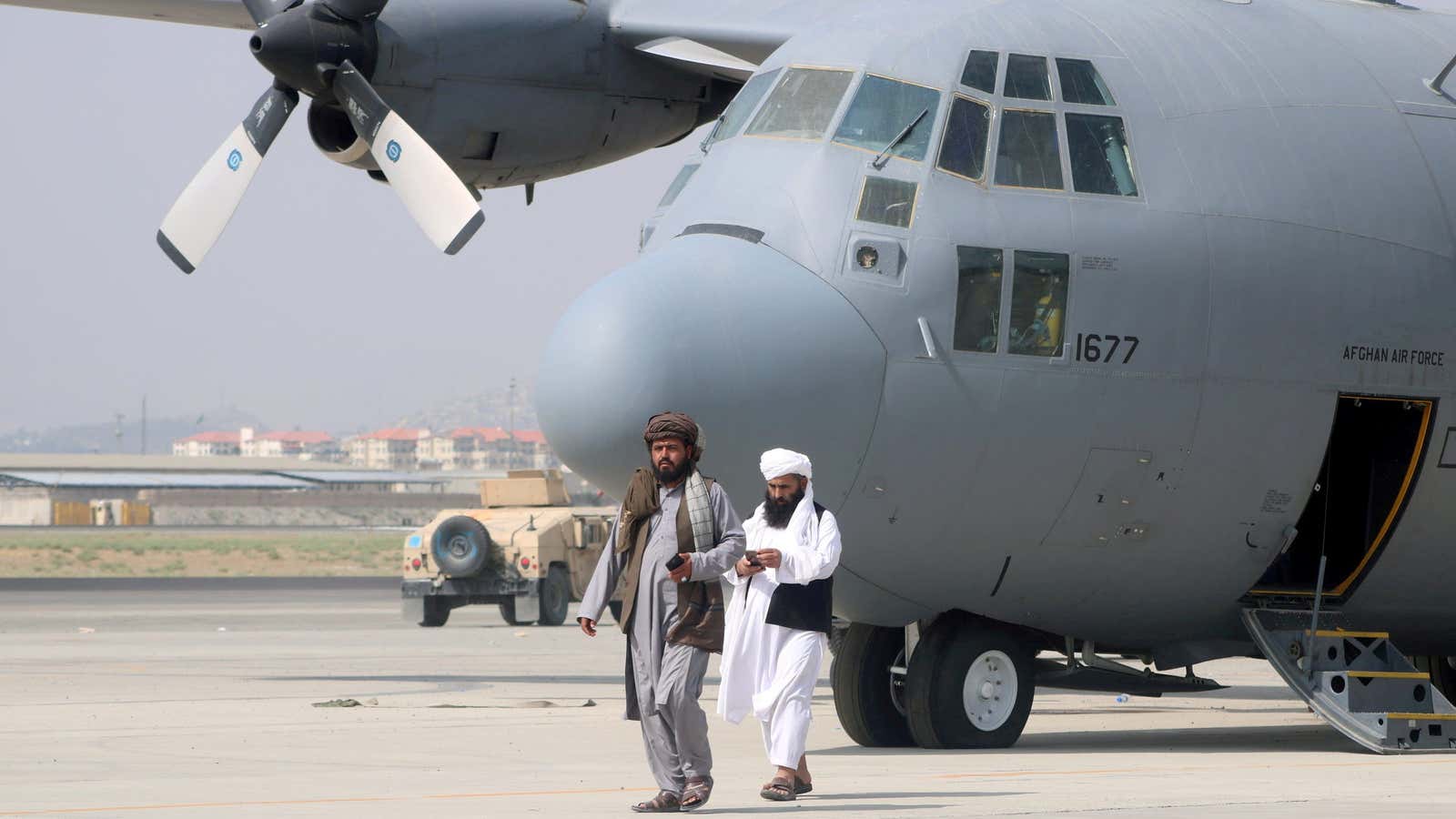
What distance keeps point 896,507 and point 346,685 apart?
8.86 metres

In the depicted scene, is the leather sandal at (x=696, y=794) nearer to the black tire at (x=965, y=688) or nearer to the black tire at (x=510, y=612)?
the black tire at (x=965, y=688)

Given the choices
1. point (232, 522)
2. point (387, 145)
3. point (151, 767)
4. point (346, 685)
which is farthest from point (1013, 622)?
point (232, 522)

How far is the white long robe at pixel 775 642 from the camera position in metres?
9.87

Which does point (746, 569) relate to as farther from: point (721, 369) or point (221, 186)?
point (221, 186)

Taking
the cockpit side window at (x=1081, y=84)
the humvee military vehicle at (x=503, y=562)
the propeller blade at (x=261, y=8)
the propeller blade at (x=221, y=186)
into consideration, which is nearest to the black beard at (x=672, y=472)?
the cockpit side window at (x=1081, y=84)

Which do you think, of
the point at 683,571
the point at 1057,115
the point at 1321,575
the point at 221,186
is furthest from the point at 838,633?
the point at 221,186

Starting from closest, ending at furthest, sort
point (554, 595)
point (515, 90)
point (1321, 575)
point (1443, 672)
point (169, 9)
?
point (1321, 575) < point (1443, 672) < point (515, 90) < point (169, 9) < point (554, 595)

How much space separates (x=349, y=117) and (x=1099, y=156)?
6523 mm

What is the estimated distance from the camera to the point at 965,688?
1219 cm

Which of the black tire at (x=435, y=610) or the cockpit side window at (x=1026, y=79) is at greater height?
the cockpit side window at (x=1026, y=79)

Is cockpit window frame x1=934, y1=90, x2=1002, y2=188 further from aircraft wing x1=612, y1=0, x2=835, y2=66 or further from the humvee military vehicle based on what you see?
the humvee military vehicle

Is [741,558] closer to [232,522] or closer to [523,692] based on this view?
[523,692]

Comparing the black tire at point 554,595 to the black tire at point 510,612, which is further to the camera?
the black tire at point 510,612

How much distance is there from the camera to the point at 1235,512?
12156mm
